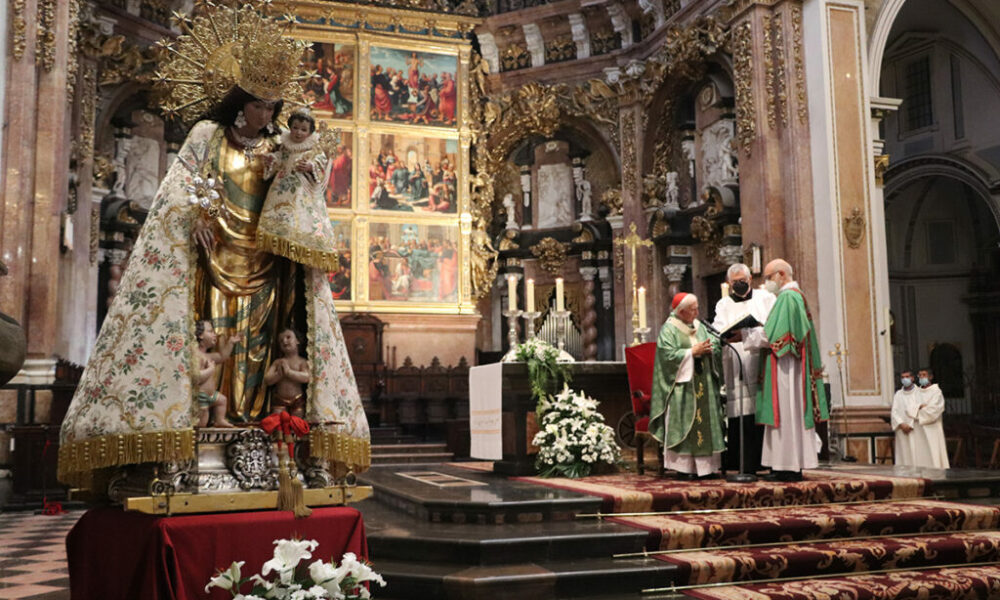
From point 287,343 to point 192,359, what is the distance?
0.48 m

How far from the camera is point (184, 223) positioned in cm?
400

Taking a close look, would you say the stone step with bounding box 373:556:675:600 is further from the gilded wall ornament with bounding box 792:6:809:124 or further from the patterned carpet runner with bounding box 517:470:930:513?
the gilded wall ornament with bounding box 792:6:809:124

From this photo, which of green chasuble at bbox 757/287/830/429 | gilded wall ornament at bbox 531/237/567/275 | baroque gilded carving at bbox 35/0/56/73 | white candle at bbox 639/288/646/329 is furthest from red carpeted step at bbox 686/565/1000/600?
gilded wall ornament at bbox 531/237/567/275

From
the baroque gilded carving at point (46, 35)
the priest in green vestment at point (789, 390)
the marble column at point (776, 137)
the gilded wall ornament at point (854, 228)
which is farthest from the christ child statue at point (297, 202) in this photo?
the gilded wall ornament at point (854, 228)

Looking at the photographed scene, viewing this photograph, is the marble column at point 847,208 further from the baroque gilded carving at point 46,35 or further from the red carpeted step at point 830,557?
the baroque gilded carving at point 46,35

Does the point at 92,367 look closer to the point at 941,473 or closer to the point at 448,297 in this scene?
the point at 941,473

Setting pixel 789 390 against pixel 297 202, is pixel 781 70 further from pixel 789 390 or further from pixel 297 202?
pixel 297 202

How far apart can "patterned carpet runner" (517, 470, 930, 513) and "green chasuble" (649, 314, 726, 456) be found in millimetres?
340

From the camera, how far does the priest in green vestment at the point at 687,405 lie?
728 centimetres

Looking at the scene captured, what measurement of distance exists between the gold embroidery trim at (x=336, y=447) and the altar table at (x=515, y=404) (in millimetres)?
4225

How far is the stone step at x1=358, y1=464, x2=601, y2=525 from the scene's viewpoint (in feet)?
19.1

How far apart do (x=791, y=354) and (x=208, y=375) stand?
4.94 meters

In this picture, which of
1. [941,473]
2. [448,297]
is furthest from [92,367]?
[448,297]

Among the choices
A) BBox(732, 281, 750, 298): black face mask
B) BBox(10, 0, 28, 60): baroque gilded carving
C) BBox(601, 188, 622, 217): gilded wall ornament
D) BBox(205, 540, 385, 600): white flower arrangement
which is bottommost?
BBox(205, 540, 385, 600): white flower arrangement
